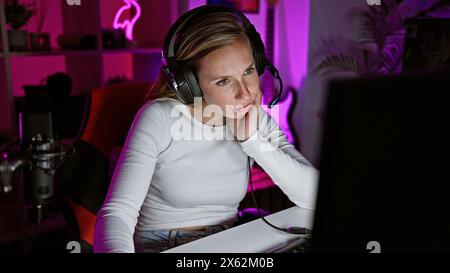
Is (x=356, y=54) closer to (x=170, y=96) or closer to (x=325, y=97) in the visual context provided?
(x=170, y=96)

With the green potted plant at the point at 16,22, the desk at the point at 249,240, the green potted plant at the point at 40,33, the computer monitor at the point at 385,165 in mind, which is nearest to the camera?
the computer monitor at the point at 385,165

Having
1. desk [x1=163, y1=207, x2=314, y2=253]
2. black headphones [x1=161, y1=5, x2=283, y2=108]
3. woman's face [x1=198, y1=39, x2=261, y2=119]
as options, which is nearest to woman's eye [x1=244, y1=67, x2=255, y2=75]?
woman's face [x1=198, y1=39, x2=261, y2=119]

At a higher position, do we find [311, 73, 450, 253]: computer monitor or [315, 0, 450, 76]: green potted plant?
[315, 0, 450, 76]: green potted plant

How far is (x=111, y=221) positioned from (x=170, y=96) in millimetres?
387

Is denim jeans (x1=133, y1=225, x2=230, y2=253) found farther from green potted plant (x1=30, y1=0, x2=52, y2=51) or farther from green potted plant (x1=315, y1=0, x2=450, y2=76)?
green potted plant (x1=315, y1=0, x2=450, y2=76)

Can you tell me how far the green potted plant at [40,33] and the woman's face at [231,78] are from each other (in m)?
1.28

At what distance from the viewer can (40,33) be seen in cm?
200

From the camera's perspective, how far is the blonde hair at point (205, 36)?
990mm

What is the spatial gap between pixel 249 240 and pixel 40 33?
1651mm

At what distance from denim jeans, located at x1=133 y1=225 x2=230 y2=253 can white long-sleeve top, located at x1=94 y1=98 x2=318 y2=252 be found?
17mm

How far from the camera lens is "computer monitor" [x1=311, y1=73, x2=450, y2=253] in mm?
331

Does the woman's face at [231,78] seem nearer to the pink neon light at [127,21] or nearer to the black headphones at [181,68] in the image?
the black headphones at [181,68]

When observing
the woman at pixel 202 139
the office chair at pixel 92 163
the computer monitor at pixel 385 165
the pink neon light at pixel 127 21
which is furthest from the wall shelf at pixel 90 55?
the computer monitor at pixel 385 165
